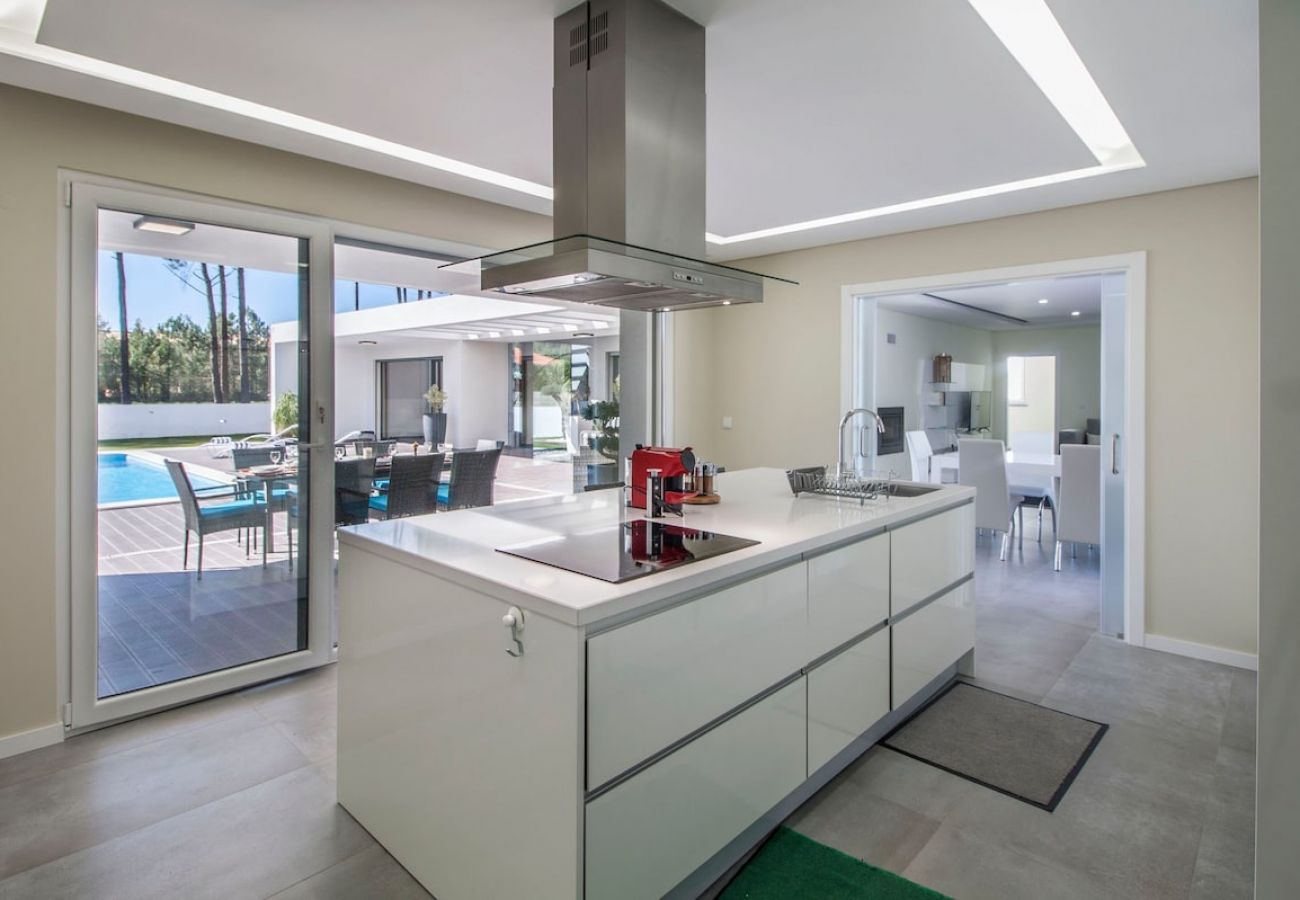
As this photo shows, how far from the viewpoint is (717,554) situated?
1914mm

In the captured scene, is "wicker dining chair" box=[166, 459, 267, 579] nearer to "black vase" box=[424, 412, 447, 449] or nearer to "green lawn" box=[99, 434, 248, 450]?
"green lawn" box=[99, 434, 248, 450]

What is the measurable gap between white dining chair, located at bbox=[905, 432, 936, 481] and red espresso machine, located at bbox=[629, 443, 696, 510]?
5717 millimetres

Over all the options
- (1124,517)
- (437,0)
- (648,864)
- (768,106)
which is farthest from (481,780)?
(1124,517)

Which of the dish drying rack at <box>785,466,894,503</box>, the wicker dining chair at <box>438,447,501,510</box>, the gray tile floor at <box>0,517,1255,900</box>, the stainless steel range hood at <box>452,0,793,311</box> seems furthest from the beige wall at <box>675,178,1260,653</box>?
the wicker dining chair at <box>438,447,501,510</box>

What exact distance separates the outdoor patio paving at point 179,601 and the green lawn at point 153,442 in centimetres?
4

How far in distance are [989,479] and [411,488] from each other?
4.40m

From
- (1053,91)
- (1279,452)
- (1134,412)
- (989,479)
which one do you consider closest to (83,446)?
(1279,452)

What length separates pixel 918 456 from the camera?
7.82 m

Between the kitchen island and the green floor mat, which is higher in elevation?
the kitchen island

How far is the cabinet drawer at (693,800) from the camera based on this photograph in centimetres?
158

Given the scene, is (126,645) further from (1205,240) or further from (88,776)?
(1205,240)

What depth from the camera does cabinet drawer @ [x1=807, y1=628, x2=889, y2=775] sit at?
7.48 feet

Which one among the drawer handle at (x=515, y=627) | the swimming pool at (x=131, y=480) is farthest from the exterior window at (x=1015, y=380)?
the drawer handle at (x=515, y=627)

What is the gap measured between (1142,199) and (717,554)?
346cm
